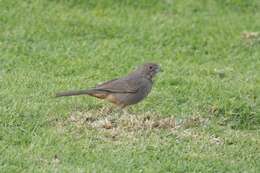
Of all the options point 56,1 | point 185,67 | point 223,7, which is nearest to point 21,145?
point 185,67

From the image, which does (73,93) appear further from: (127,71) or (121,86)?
(127,71)

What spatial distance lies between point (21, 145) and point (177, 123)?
1744 millimetres

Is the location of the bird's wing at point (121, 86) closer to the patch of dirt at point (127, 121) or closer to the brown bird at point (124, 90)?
the brown bird at point (124, 90)

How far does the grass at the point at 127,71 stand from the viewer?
7535 mm

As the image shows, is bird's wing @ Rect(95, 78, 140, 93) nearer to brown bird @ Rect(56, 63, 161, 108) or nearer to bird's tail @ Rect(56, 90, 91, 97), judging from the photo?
brown bird @ Rect(56, 63, 161, 108)

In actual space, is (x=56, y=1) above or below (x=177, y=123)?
above

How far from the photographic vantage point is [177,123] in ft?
28.1

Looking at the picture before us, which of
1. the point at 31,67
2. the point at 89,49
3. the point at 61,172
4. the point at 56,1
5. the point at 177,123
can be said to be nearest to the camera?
the point at 61,172

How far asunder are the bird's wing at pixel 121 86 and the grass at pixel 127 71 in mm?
267

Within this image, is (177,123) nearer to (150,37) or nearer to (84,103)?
(84,103)

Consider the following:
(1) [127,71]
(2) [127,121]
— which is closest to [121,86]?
(2) [127,121]

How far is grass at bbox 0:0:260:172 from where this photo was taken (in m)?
7.54

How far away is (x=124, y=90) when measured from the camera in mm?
8812

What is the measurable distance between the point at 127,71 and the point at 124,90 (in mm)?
1679
